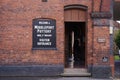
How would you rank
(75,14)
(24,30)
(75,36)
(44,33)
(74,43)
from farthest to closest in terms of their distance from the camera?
(75,36)
(74,43)
(75,14)
(44,33)
(24,30)

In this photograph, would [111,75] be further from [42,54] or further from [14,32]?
[14,32]

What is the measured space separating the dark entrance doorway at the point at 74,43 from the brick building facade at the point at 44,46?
208 cm

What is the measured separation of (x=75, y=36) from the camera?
2448 centimetres

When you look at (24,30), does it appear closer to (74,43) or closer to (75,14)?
(75,14)

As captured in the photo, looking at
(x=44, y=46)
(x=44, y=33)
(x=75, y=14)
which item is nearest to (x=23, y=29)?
(x=44, y=33)

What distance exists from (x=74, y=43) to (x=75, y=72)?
363 centimetres

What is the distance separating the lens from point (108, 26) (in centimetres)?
2041

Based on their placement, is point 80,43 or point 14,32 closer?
point 14,32

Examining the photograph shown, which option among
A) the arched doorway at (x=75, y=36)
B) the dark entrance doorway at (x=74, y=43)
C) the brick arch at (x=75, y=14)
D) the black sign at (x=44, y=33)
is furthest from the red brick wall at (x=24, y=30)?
the dark entrance doorway at (x=74, y=43)

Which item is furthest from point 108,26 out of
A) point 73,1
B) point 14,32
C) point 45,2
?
point 14,32

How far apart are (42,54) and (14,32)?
184 centimetres

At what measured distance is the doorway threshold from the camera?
20.2 meters

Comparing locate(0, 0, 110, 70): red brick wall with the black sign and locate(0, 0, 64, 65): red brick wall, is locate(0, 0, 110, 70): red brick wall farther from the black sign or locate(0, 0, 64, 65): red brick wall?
the black sign

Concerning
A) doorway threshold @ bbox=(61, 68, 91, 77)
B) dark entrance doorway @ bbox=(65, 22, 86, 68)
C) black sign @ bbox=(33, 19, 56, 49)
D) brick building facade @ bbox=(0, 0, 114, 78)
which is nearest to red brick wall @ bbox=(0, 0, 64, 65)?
brick building facade @ bbox=(0, 0, 114, 78)
